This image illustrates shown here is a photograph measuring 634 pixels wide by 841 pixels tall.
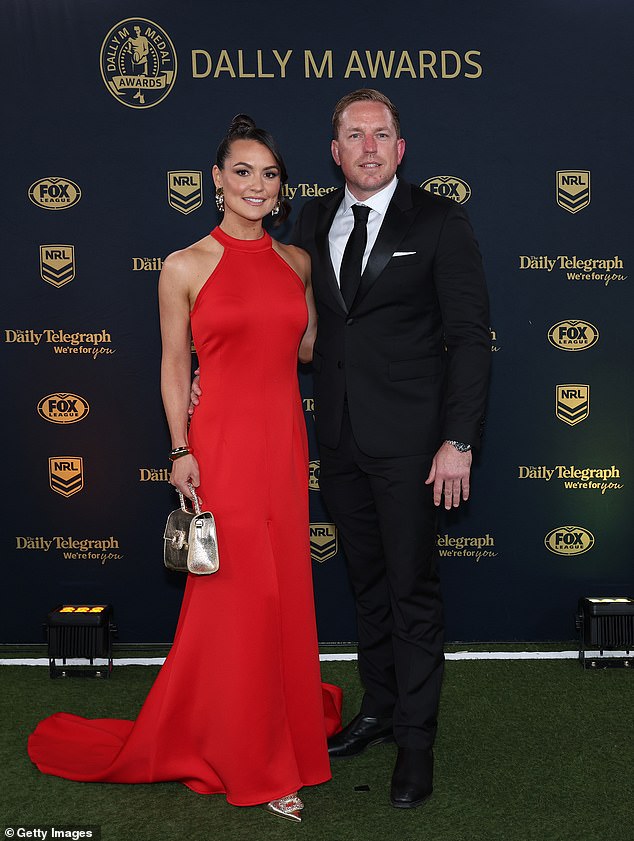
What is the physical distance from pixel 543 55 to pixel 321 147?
1000mm

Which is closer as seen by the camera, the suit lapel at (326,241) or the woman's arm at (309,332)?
the suit lapel at (326,241)

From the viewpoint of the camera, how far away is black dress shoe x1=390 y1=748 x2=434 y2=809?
266 centimetres

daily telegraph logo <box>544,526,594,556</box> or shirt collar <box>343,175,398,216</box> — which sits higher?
shirt collar <box>343,175,398,216</box>

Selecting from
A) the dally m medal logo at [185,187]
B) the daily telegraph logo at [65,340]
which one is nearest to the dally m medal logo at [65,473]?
the daily telegraph logo at [65,340]

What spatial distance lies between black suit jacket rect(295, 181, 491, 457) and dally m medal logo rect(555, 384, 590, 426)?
137cm

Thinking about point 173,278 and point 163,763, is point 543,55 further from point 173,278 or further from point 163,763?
point 163,763

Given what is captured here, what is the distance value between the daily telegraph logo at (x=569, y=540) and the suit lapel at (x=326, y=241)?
1.85 meters

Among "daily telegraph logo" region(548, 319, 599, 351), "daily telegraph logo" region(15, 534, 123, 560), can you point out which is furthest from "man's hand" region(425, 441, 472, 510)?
"daily telegraph logo" region(15, 534, 123, 560)

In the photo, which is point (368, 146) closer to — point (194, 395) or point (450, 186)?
point (194, 395)

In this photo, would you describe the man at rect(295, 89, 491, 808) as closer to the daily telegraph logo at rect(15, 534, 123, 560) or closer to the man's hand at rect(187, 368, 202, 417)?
the man's hand at rect(187, 368, 202, 417)

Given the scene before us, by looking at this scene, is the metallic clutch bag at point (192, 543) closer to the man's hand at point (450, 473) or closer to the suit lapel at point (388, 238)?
the man's hand at point (450, 473)

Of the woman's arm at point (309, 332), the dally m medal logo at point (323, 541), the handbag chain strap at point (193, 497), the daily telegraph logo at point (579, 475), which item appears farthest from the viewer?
the dally m medal logo at point (323, 541)

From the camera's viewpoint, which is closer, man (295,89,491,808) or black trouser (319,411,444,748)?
man (295,89,491,808)

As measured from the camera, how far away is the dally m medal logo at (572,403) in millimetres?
3947
